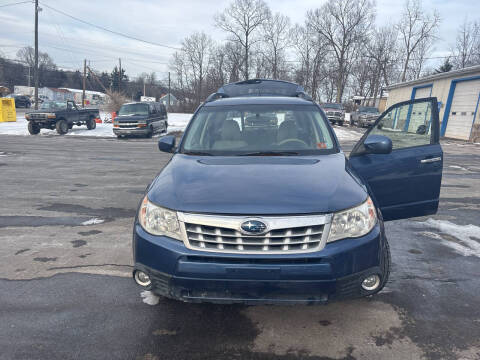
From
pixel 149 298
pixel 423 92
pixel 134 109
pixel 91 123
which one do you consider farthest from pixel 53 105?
pixel 423 92

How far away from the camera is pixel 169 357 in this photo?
90.3 inches

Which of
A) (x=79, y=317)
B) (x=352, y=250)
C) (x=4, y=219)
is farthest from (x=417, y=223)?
(x=4, y=219)

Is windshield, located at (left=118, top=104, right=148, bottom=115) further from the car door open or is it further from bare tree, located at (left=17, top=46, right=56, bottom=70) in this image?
bare tree, located at (left=17, top=46, right=56, bottom=70)

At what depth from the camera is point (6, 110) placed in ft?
86.0

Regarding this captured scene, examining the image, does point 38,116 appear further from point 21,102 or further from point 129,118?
point 21,102

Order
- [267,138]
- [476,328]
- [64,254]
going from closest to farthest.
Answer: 1. [476,328]
2. [267,138]
3. [64,254]

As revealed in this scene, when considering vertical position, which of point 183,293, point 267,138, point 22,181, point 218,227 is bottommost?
point 22,181

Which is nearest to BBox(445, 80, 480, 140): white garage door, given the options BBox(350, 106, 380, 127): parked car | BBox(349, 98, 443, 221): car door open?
BBox(350, 106, 380, 127): parked car

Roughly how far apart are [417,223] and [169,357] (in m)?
4.20

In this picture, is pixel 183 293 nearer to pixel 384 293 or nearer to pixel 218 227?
pixel 218 227

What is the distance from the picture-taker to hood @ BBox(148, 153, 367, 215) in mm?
2287

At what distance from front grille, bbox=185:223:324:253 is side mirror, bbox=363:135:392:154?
1683 mm

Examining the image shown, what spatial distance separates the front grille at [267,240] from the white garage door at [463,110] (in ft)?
74.3

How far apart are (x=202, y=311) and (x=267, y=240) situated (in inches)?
40.3
